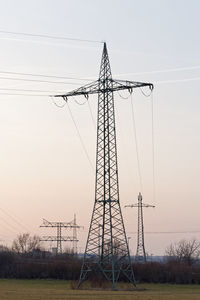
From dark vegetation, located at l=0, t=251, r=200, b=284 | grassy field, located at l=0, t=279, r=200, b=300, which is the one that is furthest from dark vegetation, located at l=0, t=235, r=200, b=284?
grassy field, located at l=0, t=279, r=200, b=300

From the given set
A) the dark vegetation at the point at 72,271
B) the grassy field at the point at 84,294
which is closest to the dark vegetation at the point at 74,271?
the dark vegetation at the point at 72,271

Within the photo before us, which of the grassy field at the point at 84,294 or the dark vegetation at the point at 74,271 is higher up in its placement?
the dark vegetation at the point at 74,271

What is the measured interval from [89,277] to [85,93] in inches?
683

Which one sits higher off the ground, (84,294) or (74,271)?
(74,271)

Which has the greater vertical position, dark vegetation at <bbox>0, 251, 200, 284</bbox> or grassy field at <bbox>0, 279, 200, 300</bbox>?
dark vegetation at <bbox>0, 251, 200, 284</bbox>

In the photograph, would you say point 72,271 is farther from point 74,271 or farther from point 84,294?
point 84,294

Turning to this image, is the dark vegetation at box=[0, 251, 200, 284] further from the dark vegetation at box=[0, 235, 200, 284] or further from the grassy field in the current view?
the grassy field

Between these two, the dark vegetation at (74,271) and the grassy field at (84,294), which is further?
the dark vegetation at (74,271)

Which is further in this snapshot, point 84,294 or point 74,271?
point 74,271

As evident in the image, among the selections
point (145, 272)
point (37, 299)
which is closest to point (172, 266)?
point (145, 272)

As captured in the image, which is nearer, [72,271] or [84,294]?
[84,294]

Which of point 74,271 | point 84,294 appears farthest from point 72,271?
point 84,294

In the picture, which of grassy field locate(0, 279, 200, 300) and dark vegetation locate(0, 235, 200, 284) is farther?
dark vegetation locate(0, 235, 200, 284)

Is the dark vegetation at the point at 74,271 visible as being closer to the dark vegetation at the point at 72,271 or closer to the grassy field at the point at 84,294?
the dark vegetation at the point at 72,271
